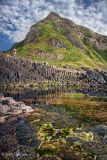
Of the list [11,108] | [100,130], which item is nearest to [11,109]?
[11,108]

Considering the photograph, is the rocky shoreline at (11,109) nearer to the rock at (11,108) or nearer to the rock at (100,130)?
the rock at (11,108)

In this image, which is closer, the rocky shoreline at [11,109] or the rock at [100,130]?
the rock at [100,130]

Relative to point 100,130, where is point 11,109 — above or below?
above

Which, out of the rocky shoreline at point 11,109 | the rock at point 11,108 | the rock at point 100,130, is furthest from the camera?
the rock at point 11,108

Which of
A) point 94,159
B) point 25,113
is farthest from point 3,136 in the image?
point 25,113

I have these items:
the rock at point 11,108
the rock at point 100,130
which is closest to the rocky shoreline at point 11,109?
the rock at point 11,108

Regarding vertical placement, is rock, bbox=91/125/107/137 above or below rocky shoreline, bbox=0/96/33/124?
below

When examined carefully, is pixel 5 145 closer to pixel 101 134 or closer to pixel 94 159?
pixel 94 159

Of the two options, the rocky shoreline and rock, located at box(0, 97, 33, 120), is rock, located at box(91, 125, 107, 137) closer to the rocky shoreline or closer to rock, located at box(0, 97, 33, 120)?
the rocky shoreline

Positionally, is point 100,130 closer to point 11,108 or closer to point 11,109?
point 11,109

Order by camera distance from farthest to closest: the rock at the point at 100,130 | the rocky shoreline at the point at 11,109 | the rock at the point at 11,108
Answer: the rock at the point at 11,108
the rocky shoreline at the point at 11,109
the rock at the point at 100,130

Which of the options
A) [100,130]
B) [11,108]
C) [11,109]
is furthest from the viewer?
[11,108]

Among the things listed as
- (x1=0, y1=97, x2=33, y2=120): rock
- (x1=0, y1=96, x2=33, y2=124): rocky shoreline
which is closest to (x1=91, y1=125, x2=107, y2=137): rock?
(x1=0, y1=96, x2=33, y2=124): rocky shoreline

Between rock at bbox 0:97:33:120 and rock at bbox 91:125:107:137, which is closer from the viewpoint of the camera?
rock at bbox 91:125:107:137
